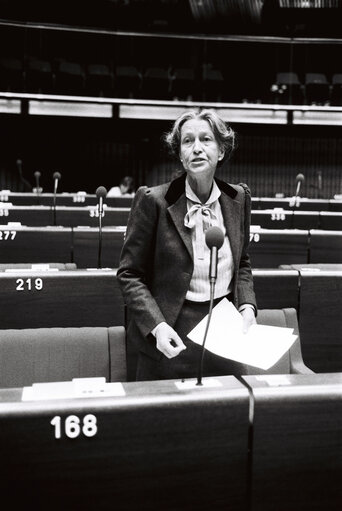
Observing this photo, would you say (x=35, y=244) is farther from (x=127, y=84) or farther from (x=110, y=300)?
(x=127, y=84)

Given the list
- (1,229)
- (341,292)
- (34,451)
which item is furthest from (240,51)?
(34,451)

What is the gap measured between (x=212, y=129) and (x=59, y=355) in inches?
36.7

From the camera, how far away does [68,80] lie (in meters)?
9.91

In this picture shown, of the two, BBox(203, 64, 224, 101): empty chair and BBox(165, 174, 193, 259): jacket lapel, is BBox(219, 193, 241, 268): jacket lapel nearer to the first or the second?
BBox(165, 174, 193, 259): jacket lapel

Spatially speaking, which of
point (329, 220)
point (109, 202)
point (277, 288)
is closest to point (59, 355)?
point (277, 288)

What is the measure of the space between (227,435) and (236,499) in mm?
115

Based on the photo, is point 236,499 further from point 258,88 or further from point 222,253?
point 258,88

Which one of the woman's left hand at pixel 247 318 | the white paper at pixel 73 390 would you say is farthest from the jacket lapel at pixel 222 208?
the white paper at pixel 73 390

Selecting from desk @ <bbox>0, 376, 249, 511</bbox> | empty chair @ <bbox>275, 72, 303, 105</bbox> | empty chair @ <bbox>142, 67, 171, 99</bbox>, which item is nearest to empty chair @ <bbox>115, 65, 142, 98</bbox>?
empty chair @ <bbox>142, 67, 171, 99</bbox>

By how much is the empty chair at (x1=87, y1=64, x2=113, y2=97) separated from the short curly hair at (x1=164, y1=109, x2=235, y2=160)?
29.5ft

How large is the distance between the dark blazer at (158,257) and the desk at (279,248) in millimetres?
2452

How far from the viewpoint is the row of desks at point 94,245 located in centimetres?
364

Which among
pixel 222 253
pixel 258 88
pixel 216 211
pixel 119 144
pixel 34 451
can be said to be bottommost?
pixel 34 451

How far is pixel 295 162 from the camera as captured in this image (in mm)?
10906
